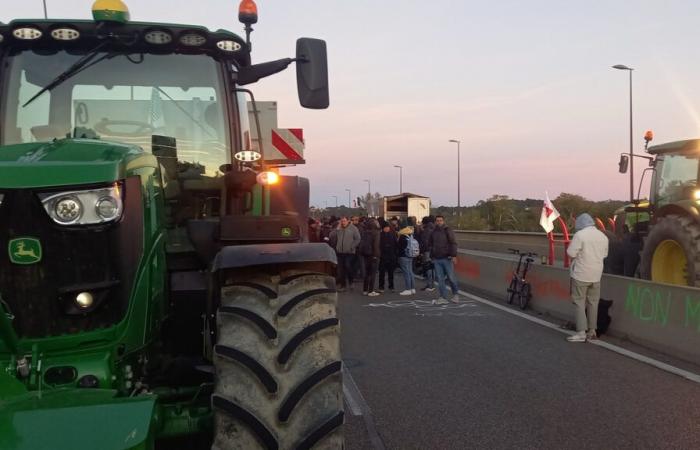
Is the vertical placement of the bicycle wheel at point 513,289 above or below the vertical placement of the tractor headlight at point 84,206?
below

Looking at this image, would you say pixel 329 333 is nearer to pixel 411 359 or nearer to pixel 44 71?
pixel 44 71

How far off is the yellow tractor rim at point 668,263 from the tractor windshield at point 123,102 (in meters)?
9.01

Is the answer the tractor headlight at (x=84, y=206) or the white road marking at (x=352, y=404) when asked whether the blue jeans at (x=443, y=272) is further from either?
the tractor headlight at (x=84, y=206)

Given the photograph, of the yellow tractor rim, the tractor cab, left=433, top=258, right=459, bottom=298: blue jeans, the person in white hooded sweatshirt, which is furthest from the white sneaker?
left=433, top=258, right=459, bottom=298: blue jeans

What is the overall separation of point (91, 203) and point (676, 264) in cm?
1050

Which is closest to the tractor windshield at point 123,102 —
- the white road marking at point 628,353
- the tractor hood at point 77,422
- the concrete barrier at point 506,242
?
the tractor hood at point 77,422

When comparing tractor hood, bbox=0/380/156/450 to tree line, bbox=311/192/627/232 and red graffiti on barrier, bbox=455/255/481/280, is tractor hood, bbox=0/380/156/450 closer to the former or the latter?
red graffiti on barrier, bbox=455/255/481/280

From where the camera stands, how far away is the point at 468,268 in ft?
57.4

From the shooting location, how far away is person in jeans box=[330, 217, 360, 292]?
16859mm

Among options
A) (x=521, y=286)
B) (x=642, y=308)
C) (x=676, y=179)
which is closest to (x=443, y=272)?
(x=521, y=286)

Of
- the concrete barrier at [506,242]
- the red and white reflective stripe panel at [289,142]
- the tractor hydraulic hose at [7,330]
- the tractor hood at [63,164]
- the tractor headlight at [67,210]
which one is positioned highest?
the red and white reflective stripe panel at [289,142]

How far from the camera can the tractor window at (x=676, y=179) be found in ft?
38.0

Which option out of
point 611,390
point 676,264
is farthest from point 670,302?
point 676,264

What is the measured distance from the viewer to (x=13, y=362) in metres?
2.92
